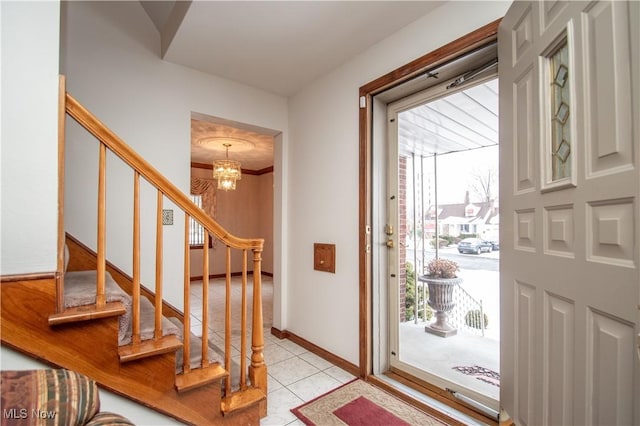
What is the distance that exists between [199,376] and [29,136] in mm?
1304

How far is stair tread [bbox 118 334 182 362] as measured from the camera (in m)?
1.29

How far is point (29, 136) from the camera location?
1.09 m

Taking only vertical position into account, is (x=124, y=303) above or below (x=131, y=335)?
above

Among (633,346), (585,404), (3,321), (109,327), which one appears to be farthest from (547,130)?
(3,321)

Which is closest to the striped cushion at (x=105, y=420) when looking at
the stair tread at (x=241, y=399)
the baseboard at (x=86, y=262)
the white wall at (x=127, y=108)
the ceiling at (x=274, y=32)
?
the stair tread at (x=241, y=399)

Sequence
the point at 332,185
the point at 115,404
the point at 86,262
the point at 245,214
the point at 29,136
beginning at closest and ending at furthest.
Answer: the point at 29,136 → the point at 115,404 → the point at 86,262 → the point at 332,185 → the point at 245,214

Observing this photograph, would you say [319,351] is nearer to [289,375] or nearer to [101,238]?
[289,375]

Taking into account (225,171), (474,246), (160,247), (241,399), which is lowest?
(241,399)

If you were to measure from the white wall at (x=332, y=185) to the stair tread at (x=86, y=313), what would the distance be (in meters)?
1.63

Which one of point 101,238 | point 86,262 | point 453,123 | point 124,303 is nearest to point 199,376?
point 124,303

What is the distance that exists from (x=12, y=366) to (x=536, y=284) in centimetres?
203

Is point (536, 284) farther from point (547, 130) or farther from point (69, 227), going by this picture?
point (69, 227)

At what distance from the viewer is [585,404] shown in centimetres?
90

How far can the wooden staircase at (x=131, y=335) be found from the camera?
3.69ft
